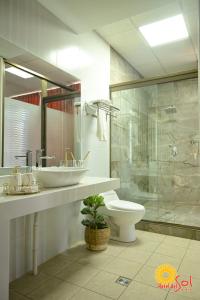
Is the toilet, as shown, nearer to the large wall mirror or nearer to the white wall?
the white wall

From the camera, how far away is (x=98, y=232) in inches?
88.1

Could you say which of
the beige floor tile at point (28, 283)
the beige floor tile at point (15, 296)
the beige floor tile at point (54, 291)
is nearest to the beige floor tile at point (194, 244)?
the beige floor tile at point (54, 291)

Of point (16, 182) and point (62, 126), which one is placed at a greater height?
point (62, 126)

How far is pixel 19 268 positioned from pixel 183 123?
3323 mm

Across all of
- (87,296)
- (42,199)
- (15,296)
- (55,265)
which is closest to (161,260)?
(87,296)

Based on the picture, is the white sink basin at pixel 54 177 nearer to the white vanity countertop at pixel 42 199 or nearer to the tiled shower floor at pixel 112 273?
the white vanity countertop at pixel 42 199

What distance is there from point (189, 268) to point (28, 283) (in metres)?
1.38

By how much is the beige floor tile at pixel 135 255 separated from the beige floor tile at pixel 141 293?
16.3 inches

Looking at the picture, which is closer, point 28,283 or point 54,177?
point 54,177

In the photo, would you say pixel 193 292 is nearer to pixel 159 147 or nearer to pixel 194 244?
pixel 194 244

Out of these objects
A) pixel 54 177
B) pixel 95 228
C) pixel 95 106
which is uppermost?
pixel 95 106

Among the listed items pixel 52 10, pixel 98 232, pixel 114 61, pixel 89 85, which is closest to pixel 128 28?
pixel 114 61

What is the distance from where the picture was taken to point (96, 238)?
224cm

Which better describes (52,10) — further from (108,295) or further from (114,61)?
(108,295)
